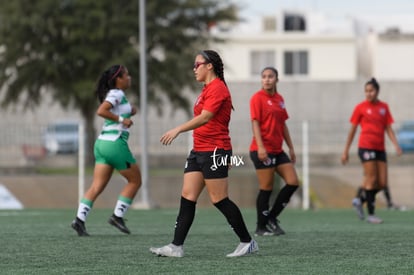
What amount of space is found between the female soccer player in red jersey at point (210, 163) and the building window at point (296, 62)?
5024 centimetres

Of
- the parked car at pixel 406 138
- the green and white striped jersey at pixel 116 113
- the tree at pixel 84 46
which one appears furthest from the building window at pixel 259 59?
the green and white striped jersey at pixel 116 113

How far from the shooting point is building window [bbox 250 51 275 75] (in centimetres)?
6088

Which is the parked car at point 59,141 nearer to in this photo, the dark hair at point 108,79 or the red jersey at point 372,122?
the red jersey at point 372,122

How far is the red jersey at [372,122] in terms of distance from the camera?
16234 mm

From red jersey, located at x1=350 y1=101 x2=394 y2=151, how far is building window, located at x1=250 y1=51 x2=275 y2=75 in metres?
44.5

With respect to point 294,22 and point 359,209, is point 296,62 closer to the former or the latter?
point 294,22

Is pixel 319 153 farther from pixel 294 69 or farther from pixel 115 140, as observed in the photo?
pixel 294 69

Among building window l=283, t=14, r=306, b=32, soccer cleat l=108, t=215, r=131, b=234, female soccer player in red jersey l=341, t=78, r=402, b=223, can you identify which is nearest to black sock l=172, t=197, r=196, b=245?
soccer cleat l=108, t=215, r=131, b=234

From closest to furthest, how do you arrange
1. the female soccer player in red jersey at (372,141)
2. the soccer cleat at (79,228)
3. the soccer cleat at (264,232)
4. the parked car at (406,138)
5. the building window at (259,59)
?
the soccer cleat at (79,228) < the soccer cleat at (264,232) < the female soccer player in red jersey at (372,141) < the parked car at (406,138) < the building window at (259,59)

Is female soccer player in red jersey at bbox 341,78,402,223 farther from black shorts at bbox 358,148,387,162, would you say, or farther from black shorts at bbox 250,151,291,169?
black shorts at bbox 250,151,291,169

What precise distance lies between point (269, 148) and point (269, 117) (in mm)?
361

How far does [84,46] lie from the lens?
36.1m

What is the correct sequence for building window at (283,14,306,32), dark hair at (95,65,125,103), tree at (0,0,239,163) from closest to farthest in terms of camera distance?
dark hair at (95,65,125,103) < tree at (0,0,239,163) < building window at (283,14,306,32)

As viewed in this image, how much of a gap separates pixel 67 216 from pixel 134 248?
8278mm
